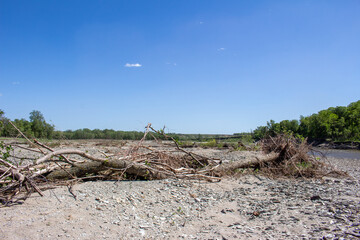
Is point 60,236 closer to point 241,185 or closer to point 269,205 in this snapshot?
point 269,205

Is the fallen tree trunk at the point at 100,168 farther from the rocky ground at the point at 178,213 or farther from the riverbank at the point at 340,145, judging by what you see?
the riverbank at the point at 340,145

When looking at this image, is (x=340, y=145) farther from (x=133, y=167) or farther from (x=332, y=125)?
(x=332, y=125)

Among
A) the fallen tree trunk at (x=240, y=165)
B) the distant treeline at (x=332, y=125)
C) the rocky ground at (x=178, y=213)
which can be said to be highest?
the distant treeline at (x=332, y=125)

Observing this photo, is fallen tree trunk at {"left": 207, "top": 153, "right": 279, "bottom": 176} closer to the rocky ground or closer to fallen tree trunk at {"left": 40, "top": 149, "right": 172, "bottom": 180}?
the rocky ground

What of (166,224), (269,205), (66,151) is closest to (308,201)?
(269,205)

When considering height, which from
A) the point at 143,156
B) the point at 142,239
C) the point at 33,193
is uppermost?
the point at 143,156

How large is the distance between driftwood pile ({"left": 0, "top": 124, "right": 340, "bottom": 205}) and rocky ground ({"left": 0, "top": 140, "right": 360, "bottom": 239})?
42cm

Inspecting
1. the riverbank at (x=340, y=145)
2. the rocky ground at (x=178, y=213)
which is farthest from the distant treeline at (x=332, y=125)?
the rocky ground at (x=178, y=213)

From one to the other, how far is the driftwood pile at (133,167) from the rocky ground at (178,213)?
1.37 ft

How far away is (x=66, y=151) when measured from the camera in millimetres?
5637

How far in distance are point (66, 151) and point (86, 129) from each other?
36.3 metres

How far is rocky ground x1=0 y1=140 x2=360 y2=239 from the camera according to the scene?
11.8 ft

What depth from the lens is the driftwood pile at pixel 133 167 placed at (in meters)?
4.79

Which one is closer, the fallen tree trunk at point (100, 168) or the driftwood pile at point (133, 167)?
the driftwood pile at point (133, 167)
